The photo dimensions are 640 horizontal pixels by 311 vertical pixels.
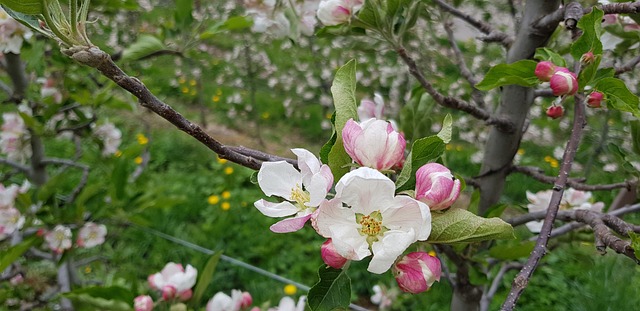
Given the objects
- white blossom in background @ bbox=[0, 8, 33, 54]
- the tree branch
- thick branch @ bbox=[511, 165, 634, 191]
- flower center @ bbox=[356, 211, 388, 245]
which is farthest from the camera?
white blossom in background @ bbox=[0, 8, 33, 54]

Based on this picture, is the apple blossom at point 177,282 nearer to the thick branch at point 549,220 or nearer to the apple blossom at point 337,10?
the apple blossom at point 337,10

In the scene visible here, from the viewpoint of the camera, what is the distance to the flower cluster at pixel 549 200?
1127 mm

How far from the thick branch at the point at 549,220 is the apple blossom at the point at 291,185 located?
0.23 meters

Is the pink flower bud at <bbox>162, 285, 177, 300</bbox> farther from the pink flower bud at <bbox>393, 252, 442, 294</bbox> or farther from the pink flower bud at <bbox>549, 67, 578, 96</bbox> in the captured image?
the pink flower bud at <bbox>549, 67, 578, 96</bbox>

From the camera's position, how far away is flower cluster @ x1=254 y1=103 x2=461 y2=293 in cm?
51

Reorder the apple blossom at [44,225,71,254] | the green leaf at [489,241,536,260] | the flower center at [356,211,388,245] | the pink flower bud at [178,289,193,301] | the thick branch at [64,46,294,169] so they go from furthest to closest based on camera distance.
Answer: the apple blossom at [44,225,71,254]
the pink flower bud at [178,289,193,301]
the green leaf at [489,241,536,260]
the flower center at [356,211,388,245]
the thick branch at [64,46,294,169]

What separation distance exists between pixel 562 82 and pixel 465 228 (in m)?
0.29

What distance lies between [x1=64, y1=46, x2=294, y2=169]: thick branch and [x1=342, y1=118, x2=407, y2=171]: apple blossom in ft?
0.42

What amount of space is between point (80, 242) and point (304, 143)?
3285 mm

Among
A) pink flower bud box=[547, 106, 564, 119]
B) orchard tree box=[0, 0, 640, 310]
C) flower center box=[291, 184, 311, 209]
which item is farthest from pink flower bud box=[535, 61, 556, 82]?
flower center box=[291, 184, 311, 209]

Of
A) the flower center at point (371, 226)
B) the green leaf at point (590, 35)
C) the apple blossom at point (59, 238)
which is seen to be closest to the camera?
the flower center at point (371, 226)

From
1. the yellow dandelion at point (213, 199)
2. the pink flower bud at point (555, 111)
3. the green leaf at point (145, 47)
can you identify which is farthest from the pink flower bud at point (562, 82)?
the yellow dandelion at point (213, 199)

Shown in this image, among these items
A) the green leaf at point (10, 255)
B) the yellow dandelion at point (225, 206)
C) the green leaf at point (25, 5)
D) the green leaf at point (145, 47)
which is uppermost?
the green leaf at point (25, 5)

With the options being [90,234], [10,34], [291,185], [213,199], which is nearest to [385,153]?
[291,185]
